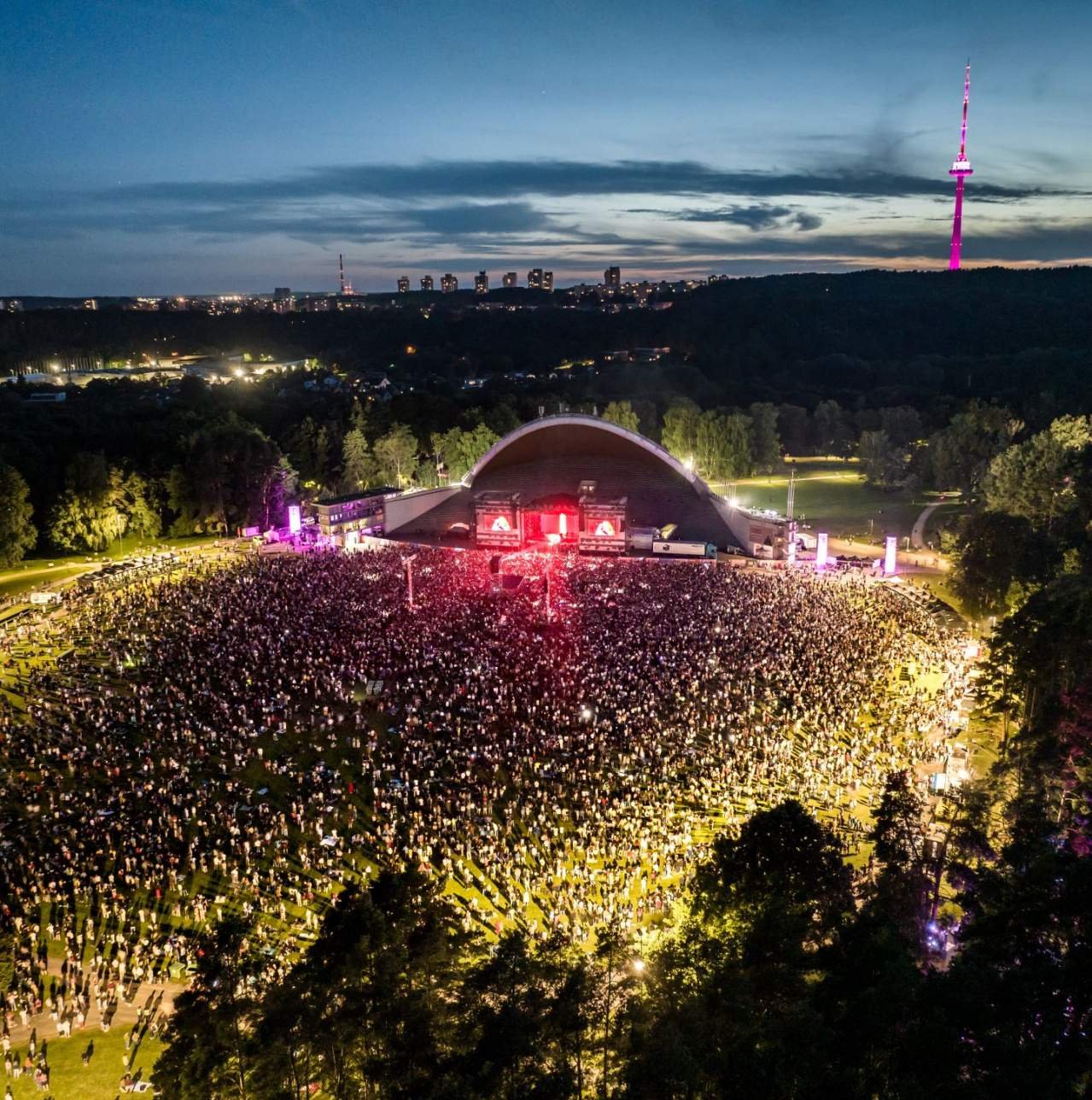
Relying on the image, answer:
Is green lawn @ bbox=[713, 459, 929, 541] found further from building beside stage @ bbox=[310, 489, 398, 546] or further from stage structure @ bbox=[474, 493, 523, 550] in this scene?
building beside stage @ bbox=[310, 489, 398, 546]

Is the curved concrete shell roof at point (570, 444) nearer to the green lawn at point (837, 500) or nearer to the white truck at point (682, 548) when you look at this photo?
the white truck at point (682, 548)

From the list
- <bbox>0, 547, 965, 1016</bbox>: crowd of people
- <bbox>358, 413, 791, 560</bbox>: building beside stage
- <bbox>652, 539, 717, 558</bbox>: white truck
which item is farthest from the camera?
<bbox>358, 413, 791, 560</bbox>: building beside stage

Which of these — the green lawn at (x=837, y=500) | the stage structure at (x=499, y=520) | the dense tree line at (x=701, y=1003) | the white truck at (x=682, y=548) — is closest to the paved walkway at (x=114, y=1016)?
the dense tree line at (x=701, y=1003)

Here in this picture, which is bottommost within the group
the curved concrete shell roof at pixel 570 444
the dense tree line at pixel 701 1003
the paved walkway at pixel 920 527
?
the dense tree line at pixel 701 1003

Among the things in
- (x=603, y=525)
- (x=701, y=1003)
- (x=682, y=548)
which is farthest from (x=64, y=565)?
(x=701, y=1003)

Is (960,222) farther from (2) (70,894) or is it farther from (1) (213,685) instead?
(2) (70,894)

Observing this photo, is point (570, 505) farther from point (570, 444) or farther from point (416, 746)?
point (416, 746)

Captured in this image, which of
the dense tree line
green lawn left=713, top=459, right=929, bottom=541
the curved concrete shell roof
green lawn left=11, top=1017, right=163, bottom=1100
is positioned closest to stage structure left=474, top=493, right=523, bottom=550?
the curved concrete shell roof
